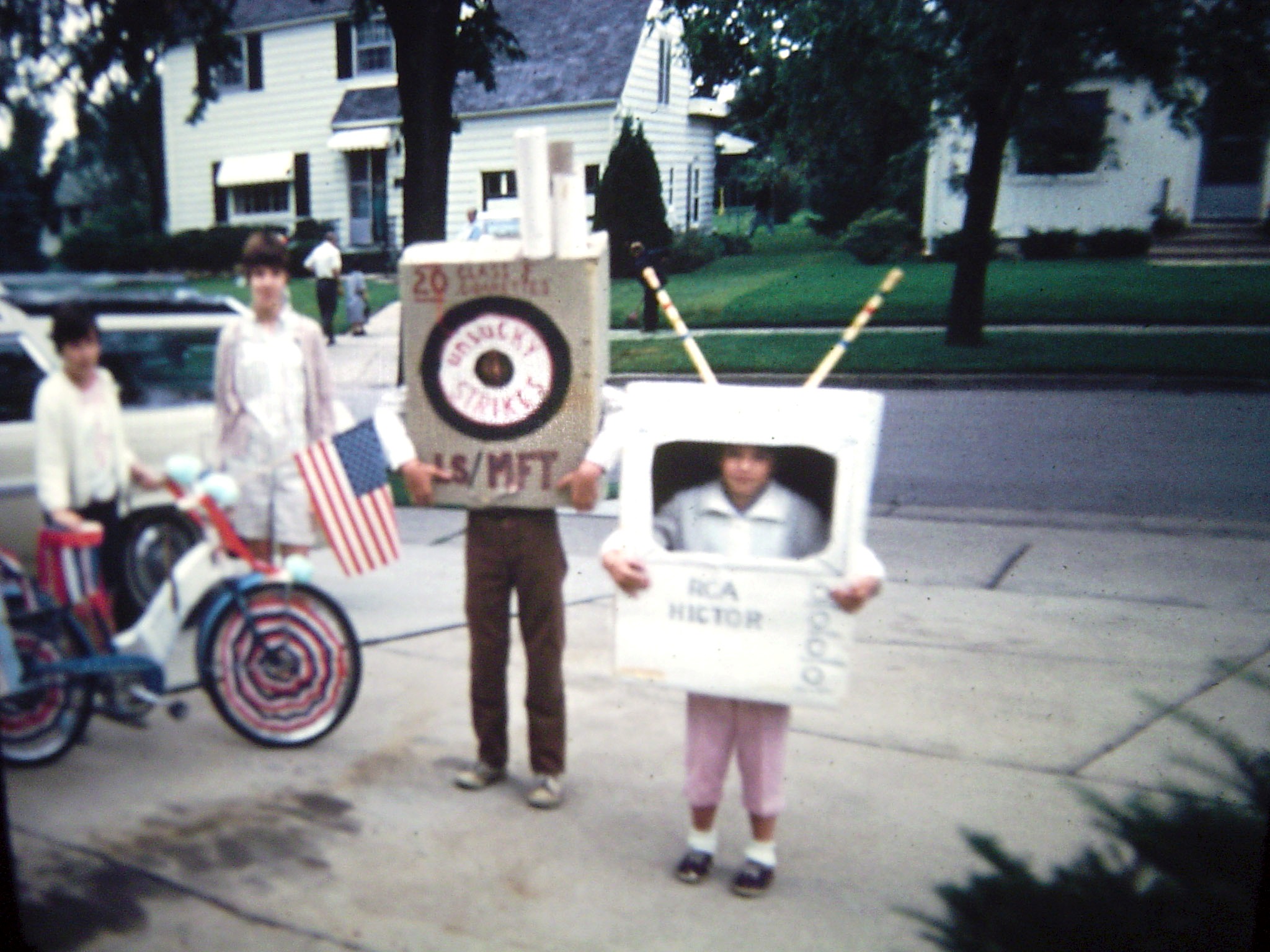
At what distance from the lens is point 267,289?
2639 mm

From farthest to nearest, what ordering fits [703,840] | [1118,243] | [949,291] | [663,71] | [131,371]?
[949,291], [1118,243], [703,840], [663,71], [131,371]

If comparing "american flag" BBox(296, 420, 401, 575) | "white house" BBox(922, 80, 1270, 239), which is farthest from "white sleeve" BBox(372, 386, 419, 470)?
"white house" BBox(922, 80, 1270, 239)

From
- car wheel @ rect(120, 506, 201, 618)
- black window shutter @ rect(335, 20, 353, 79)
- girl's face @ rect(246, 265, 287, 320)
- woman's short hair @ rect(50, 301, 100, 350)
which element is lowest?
car wheel @ rect(120, 506, 201, 618)

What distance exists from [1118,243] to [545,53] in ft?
5.09

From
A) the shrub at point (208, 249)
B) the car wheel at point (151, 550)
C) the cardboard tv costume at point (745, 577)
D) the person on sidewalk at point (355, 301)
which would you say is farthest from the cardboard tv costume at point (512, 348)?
the car wheel at point (151, 550)

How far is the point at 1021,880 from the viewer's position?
7.60 feet

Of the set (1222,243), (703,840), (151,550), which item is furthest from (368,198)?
(1222,243)

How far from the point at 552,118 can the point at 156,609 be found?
168 centimetres

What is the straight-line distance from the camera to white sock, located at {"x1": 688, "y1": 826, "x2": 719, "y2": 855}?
2.65m

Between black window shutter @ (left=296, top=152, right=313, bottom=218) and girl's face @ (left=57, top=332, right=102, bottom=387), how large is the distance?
0.69m

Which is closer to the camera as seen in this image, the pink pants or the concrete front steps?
the concrete front steps

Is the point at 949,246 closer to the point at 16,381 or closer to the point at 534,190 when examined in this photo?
the point at 534,190

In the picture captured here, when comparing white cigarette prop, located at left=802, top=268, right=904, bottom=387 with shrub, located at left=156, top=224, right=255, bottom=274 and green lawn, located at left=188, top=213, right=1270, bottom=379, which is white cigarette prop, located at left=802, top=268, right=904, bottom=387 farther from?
shrub, located at left=156, top=224, right=255, bottom=274

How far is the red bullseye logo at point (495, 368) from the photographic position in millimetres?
2436
